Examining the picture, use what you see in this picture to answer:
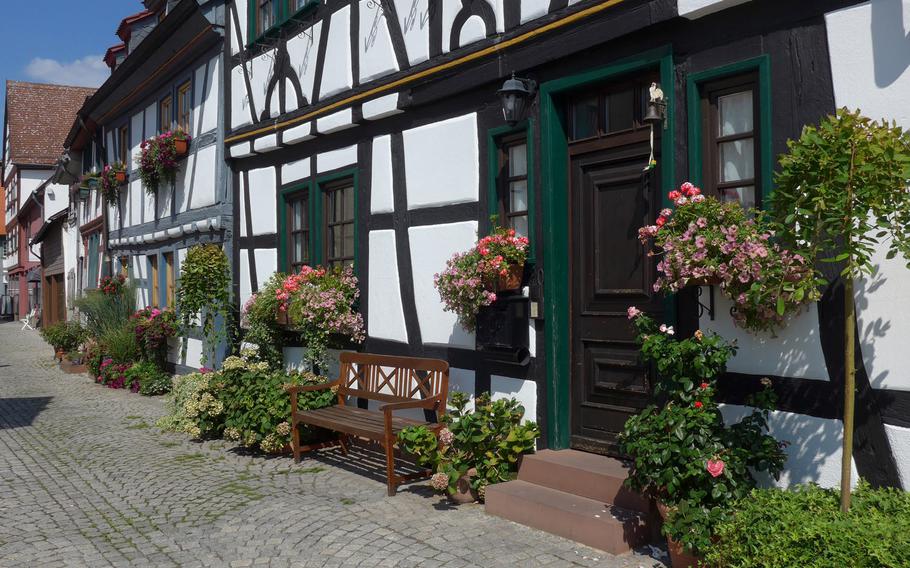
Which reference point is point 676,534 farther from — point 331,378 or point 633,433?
point 331,378

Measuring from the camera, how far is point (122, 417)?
10016 millimetres

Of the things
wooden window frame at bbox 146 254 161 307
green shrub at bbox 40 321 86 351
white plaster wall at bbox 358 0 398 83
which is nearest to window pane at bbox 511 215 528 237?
white plaster wall at bbox 358 0 398 83

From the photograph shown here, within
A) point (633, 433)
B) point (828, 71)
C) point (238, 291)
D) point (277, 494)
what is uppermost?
point (828, 71)

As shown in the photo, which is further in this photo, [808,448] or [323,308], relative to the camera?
[323,308]

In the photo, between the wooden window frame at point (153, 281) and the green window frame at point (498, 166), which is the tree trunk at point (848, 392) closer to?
the green window frame at point (498, 166)

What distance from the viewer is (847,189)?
336cm

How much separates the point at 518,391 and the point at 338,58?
12.9 feet

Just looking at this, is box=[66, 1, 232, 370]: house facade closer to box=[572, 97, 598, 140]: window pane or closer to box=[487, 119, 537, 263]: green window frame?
box=[487, 119, 537, 263]: green window frame

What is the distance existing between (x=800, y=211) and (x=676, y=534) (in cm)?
163

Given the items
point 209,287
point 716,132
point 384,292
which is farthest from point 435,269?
point 209,287

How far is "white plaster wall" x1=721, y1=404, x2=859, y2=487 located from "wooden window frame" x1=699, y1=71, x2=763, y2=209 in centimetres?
113

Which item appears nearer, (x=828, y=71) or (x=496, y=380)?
(x=828, y=71)

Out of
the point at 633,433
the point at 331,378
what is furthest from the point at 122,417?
the point at 633,433

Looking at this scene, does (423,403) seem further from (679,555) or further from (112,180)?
(112,180)
